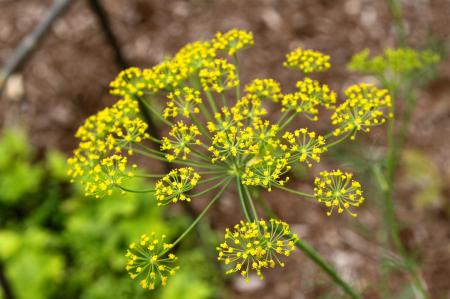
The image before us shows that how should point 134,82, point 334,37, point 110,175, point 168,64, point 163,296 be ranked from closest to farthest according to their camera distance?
point 110,175 → point 168,64 → point 134,82 → point 163,296 → point 334,37

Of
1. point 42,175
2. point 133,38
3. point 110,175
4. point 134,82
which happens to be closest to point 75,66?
point 133,38

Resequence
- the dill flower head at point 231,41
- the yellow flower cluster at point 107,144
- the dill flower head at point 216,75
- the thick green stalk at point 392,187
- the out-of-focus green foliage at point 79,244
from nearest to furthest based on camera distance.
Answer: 1. the yellow flower cluster at point 107,144
2. the dill flower head at point 216,75
3. the dill flower head at point 231,41
4. the thick green stalk at point 392,187
5. the out-of-focus green foliage at point 79,244

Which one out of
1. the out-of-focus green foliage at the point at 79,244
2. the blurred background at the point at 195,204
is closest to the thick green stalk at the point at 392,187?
the blurred background at the point at 195,204

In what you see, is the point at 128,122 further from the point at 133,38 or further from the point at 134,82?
the point at 133,38

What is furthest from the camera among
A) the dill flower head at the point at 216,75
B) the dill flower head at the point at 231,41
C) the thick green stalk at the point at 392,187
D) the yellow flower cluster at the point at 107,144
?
the thick green stalk at the point at 392,187

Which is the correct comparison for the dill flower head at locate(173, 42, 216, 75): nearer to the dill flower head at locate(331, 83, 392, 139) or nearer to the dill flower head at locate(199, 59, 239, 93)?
the dill flower head at locate(199, 59, 239, 93)

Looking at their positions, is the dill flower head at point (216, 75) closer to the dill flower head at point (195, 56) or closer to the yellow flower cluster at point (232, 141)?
the dill flower head at point (195, 56)
